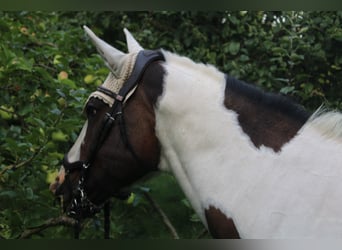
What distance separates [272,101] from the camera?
188 centimetres

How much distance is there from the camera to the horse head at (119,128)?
1968 millimetres

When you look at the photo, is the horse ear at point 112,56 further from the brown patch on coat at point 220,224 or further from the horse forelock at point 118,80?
the brown patch on coat at point 220,224

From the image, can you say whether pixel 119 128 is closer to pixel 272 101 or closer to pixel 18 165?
pixel 272 101

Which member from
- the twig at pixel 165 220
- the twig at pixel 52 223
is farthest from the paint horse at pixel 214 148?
the twig at pixel 165 220

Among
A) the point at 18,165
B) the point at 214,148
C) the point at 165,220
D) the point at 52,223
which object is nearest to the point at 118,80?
the point at 214,148

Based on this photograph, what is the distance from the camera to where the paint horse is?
1659mm

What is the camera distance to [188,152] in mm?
1881

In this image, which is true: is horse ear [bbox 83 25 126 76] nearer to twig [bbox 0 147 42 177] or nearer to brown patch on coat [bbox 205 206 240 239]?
brown patch on coat [bbox 205 206 240 239]

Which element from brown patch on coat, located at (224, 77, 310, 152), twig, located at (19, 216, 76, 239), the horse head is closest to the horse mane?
brown patch on coat, located at (224, 77, 310, 152)

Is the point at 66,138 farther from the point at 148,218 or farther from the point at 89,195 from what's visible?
the point at 148,218

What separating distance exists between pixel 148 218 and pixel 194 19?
1583 mm

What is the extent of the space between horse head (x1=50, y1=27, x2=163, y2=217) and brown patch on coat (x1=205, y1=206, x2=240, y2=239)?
32 cm

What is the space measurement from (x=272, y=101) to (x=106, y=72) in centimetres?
154

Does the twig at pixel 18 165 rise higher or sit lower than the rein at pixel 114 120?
lower
